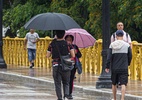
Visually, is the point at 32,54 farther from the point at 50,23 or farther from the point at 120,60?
the point at 120,60

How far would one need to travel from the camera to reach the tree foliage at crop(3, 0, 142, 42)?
26906 mm

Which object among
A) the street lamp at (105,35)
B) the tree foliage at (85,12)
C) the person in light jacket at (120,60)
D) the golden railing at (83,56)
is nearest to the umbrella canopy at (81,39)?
the street lamp at (105,35)

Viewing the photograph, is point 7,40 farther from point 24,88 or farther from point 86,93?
point 86,93

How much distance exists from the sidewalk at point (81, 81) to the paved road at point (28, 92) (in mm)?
201

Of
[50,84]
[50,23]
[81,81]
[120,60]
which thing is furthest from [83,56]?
[120,60]

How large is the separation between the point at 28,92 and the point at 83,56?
6.61 metres

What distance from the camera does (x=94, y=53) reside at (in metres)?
24.5

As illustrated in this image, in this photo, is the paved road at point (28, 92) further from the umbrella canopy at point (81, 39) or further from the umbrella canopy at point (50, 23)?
the umbrella canopy at point (50, 23)

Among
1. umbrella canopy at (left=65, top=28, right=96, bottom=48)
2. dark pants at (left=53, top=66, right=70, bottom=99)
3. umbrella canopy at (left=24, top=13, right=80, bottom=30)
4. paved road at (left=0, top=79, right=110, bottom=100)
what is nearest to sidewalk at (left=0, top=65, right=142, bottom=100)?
paved road at (left=0, top=79, right=110, bottom=100)

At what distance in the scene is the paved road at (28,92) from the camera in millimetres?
17331

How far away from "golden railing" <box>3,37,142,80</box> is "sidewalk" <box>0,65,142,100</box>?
583mm

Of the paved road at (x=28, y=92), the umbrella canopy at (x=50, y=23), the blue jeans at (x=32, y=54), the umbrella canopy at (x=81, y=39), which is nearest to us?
the umbrella canopy at (x=50, y=23)

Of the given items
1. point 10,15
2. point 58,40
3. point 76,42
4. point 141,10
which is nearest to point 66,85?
point 58,40

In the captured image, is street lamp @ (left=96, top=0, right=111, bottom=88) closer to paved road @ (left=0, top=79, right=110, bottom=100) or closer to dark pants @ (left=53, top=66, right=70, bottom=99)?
paved road @ (left=0, top=79, right=110, bottom=100)
